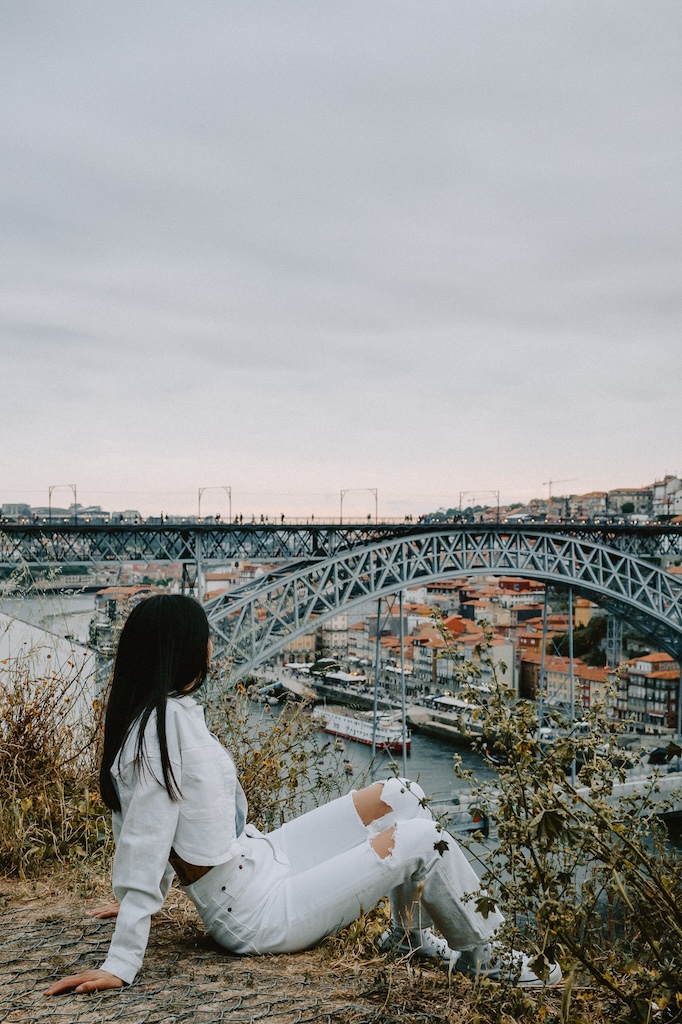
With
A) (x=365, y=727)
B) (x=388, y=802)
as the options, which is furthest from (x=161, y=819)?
(x=365, y=727)

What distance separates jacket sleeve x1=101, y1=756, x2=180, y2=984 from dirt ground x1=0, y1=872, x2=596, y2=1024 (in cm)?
10

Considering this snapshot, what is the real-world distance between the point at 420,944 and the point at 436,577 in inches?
718

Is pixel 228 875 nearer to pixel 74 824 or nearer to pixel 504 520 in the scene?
pixel 74 824

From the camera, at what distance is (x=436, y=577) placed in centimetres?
2000

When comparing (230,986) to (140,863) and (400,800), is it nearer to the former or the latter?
(140,863)

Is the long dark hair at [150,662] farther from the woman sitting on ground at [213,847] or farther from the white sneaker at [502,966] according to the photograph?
the white sneaker at [502,966]

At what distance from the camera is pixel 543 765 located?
4.87 feet

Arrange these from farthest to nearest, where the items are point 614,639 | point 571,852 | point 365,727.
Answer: point 614,639
point 365,727
point 571,852

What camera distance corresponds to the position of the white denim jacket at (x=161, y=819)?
5.40ft

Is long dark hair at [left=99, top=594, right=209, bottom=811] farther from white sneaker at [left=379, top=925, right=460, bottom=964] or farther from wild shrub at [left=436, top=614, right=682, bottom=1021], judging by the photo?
white sneaker at [left=379, top=925, right=460, bottom=964]

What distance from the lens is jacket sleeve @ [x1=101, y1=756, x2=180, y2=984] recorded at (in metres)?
1.64

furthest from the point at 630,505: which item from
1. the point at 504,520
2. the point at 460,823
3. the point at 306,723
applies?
the point at 306,723

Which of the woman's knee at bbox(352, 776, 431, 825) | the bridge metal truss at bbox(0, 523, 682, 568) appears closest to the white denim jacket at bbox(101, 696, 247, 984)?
the woman's knee at bbox(352, 776, 431, 825)

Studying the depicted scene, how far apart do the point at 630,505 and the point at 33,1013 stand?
4337cm
